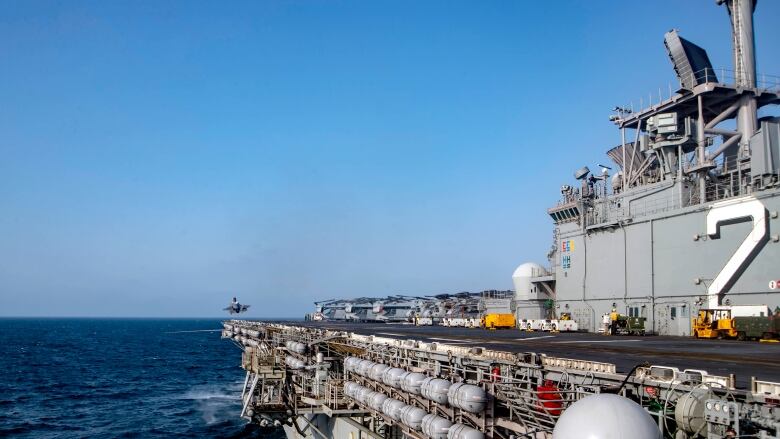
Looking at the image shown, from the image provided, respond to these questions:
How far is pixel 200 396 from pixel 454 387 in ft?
145

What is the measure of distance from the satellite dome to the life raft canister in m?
3.44

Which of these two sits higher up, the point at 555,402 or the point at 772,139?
the point at 772,139

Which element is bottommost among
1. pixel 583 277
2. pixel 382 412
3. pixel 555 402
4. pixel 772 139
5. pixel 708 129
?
pixel 382 412

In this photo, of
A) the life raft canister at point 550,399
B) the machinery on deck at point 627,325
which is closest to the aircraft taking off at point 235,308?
the machinery on deck at point 627,325

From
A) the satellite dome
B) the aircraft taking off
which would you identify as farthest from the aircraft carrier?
the aircraft taking off

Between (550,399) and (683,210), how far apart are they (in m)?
26.8

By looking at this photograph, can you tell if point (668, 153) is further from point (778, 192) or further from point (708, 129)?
point (778, 192)

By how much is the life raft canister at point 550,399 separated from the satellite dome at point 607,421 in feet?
11.3

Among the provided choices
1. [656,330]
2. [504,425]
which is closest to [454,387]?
[504,425]

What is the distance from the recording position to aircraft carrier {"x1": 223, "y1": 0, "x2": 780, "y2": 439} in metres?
10.8

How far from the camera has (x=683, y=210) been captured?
35.2 meters

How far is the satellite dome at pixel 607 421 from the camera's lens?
7.68 meters

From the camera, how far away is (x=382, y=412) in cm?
1794

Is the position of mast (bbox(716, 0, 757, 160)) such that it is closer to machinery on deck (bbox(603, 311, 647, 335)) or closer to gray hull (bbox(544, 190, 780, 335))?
gray hull (bbox(544, 190, 780, 335))
